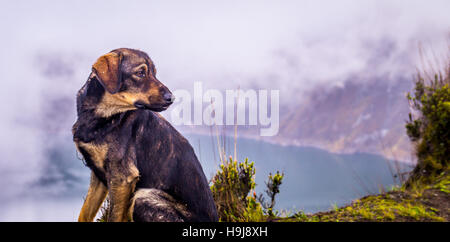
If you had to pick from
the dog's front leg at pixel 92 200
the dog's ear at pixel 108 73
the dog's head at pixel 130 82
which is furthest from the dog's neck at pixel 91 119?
the dog's front leg at pixel 92 200

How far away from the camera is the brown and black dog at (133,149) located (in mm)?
3691

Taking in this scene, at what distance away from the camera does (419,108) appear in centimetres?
957

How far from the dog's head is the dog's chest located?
431 mm

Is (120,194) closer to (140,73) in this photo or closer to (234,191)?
(140,73)

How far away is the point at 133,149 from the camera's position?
3945mm

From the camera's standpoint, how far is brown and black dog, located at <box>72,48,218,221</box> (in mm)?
3691

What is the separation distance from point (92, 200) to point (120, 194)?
53 cm

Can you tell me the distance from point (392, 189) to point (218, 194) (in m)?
4.19

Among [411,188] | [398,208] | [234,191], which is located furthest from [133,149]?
[411,188]

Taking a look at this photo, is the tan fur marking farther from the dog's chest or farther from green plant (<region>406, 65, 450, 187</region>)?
green plant (<region>406, 65, 450, 187</region>)

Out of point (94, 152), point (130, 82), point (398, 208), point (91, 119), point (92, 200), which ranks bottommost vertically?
point (92, 200)

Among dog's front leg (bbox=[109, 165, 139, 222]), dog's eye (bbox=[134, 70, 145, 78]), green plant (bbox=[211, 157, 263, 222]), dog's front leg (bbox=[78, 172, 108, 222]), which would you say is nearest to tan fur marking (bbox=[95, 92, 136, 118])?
dog's eye (bbox=[134, 70, 145, 78])

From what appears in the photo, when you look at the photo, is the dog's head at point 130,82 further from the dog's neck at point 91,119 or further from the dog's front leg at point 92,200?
the dog's front leg at point 92,200
